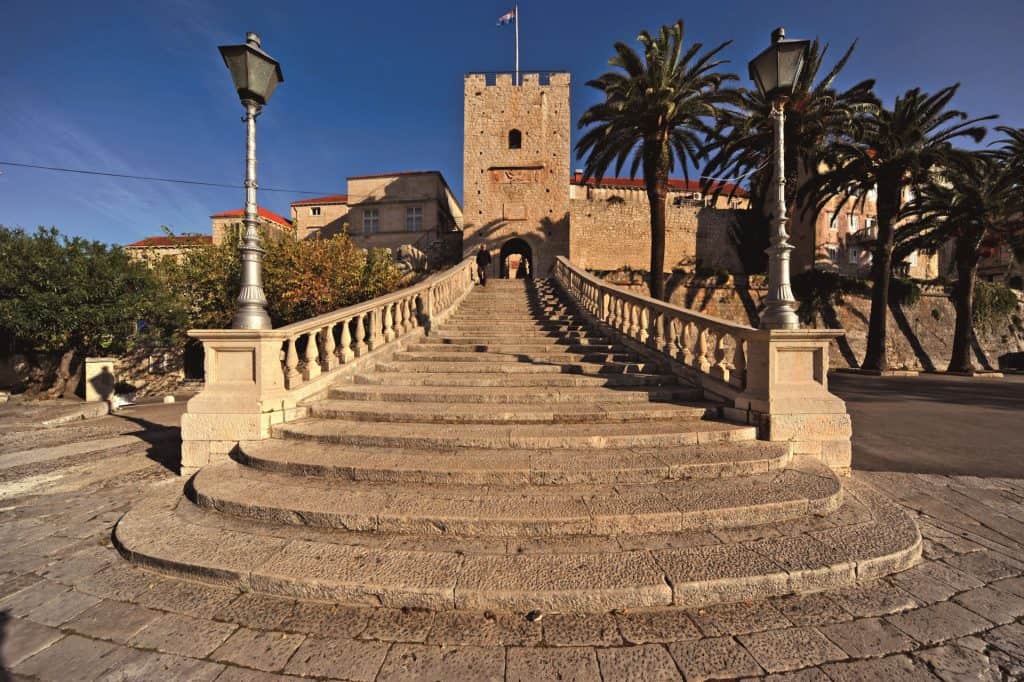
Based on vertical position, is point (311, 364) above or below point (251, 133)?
below

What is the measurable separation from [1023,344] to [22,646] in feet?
137

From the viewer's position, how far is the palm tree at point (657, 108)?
1524cm

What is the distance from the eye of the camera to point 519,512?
3.03 metres

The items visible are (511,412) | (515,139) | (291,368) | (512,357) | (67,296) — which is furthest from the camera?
(515,139)

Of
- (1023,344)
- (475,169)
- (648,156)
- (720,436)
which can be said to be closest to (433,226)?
(475,169)

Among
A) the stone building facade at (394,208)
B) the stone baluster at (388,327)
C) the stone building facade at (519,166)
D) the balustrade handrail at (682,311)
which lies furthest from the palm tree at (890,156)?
the stone building facade at (394,208)

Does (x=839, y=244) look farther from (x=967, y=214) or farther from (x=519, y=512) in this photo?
(x=519, y=512)

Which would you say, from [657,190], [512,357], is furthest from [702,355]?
[657,190]

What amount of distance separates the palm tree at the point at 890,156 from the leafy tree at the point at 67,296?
88.0 feet

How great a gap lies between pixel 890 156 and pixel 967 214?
21.3ft

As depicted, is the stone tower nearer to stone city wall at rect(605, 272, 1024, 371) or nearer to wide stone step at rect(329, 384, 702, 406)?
stone city wall at rect(605, 272, 1024, 371)

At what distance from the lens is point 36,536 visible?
320 centimetres

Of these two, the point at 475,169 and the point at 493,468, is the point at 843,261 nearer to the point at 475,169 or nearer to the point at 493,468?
the point at 475,169

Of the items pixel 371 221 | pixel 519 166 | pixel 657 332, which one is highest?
pixel 519 166
